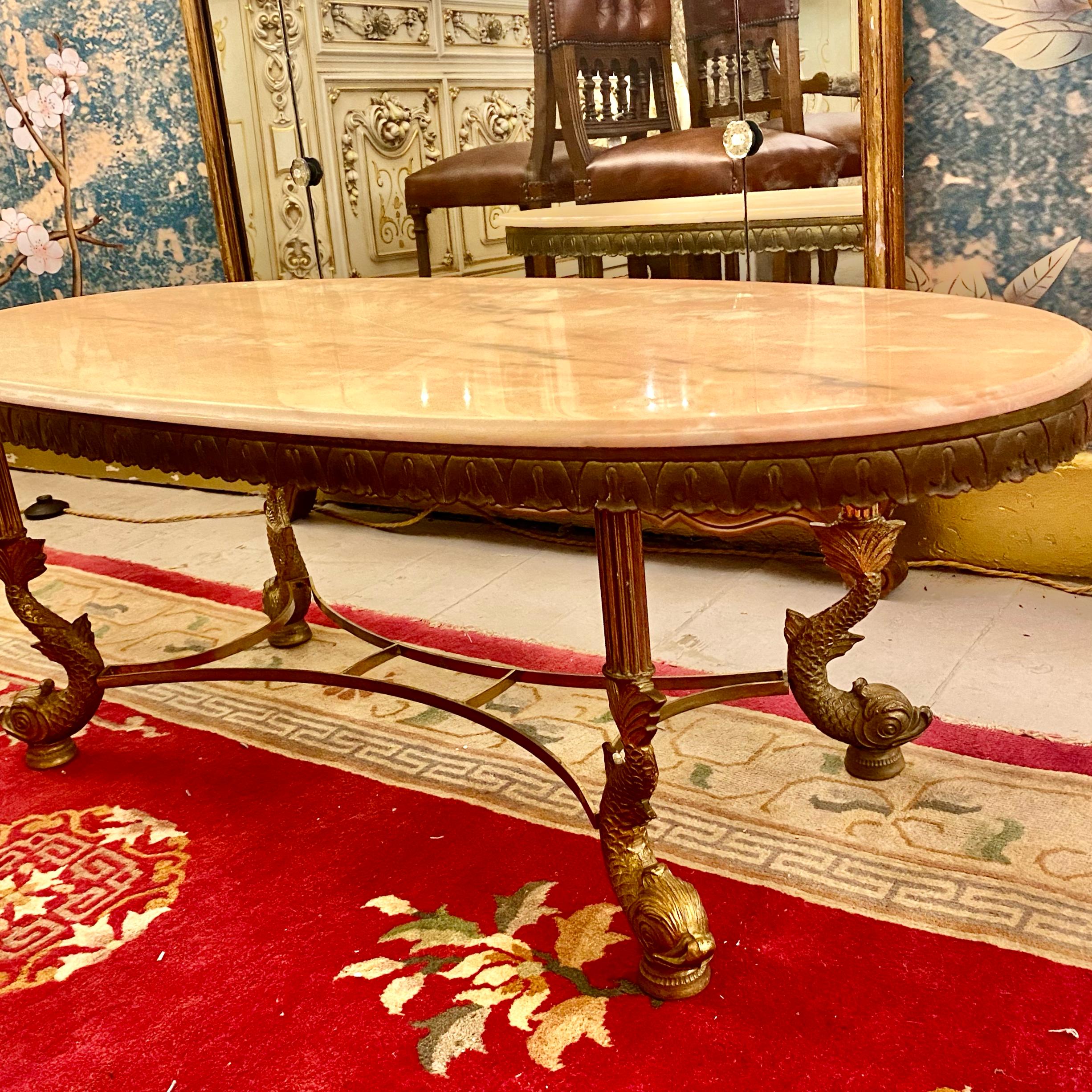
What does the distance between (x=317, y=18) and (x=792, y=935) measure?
285cm

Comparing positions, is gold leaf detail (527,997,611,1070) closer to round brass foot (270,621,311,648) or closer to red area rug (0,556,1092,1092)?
red area rug (0,556,1092,1092)

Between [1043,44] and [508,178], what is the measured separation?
4.40 ft

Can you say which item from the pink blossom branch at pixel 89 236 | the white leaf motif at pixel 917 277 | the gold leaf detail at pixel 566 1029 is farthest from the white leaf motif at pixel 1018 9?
the pink blossom branch at pixel 89 236

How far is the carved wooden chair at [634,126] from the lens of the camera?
8.68ft

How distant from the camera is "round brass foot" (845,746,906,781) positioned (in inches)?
72.9

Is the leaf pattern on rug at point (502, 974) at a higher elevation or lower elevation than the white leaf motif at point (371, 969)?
lower

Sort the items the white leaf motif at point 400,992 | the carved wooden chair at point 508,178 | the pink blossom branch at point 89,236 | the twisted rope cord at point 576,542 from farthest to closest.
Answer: the pink blossom branch at point 89,236 → the carved wooden chair at point 508,178 → the twisted rope cord at point 576,542 → the white leaf motif at point 400,992

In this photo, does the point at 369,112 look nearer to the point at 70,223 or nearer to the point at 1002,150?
the point at 70,223

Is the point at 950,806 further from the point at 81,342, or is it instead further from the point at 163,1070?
the point at 81,342

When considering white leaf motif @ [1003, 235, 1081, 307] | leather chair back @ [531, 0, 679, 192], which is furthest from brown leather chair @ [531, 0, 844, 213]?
white leaf motif @ [1003, 235, 1081, 307]

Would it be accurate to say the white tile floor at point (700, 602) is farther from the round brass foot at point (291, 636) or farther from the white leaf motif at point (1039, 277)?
the white leaf motif at point (1039, 277)

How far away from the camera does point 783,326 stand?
1.49 m

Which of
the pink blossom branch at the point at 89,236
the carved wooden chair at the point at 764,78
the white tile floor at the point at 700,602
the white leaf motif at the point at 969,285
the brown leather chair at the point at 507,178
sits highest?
the carved wooden chair at the point at 764,78

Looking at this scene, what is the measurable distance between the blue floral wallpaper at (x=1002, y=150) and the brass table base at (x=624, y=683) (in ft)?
3.32
